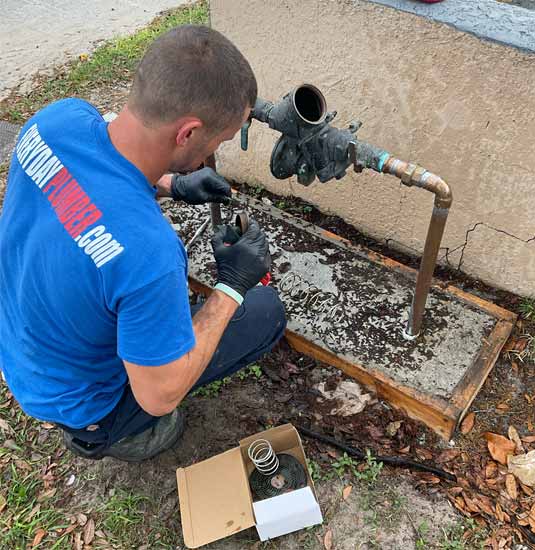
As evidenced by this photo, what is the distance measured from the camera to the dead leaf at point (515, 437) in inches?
94.3

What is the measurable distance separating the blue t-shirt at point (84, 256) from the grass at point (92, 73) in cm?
340

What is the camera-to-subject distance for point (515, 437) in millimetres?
2432

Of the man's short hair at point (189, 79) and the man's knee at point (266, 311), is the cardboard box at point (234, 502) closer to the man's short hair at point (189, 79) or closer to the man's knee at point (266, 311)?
the man's knee at point (266, 311)

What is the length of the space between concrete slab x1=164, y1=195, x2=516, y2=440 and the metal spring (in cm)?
58

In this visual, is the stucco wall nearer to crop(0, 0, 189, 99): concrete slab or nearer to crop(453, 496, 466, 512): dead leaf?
crop(453, 496, 466, 512): dead leaf

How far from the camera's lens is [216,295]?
6.62 ft

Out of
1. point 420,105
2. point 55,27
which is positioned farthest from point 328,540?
point 55,27

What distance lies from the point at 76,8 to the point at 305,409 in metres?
5.82

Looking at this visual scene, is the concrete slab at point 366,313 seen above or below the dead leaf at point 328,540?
above

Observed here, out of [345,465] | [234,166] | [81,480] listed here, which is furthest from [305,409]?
[234,166]

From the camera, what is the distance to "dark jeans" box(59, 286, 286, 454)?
212 cm

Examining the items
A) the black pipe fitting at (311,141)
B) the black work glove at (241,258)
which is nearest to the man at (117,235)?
the black work glove at (241,258)

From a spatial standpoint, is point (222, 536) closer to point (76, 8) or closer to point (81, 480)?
point (81, 480)

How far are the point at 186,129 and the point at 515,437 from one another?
6.43 feet
